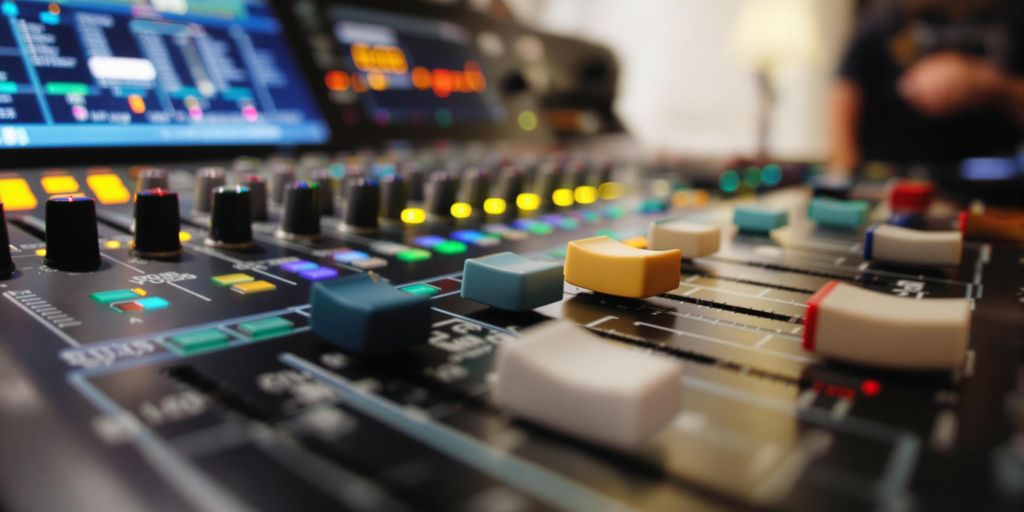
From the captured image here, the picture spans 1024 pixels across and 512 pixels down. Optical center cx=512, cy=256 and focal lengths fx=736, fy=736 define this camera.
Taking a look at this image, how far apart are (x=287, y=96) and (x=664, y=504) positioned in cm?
159

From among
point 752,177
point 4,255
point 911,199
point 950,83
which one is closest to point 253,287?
point 4,255

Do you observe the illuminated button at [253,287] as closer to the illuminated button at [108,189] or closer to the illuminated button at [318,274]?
the illuminated button at [318,274]

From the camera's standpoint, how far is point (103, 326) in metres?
0.70

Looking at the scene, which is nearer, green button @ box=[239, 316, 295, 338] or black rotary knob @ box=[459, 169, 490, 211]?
green button @ box=[239, 316, 295, 338]

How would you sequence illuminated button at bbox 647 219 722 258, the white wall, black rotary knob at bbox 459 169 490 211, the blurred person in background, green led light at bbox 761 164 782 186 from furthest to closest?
the white wall < the blurred person in background < green led light at bbox 761 164 782 186 < black rotary knob at bbox 459 169 490 211 < illuminated button at bbox 647 219 722 258

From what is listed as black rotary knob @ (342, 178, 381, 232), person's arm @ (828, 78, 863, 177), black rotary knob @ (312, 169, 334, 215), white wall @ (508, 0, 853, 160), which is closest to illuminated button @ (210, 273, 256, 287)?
black rotary knob @ (342, 178, 381, 232)

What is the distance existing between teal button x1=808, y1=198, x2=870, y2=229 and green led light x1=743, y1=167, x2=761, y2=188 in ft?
2.17

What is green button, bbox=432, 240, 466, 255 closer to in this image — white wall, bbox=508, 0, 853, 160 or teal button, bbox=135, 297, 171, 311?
teal button, bbox=135, 297, 171, 311

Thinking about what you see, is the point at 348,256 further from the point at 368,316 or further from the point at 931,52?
the point at 931,52

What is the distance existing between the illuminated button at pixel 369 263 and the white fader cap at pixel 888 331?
56 cm

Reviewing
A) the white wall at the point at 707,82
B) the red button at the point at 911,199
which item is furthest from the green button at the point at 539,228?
the white wall at the point at 707,82

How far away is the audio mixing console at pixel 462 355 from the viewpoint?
17.8 inches

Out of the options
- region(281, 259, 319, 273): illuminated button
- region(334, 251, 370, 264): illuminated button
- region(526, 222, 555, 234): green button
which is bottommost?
region(526, 222, 555, 234): green button

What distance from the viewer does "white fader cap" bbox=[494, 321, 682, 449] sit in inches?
18.8
